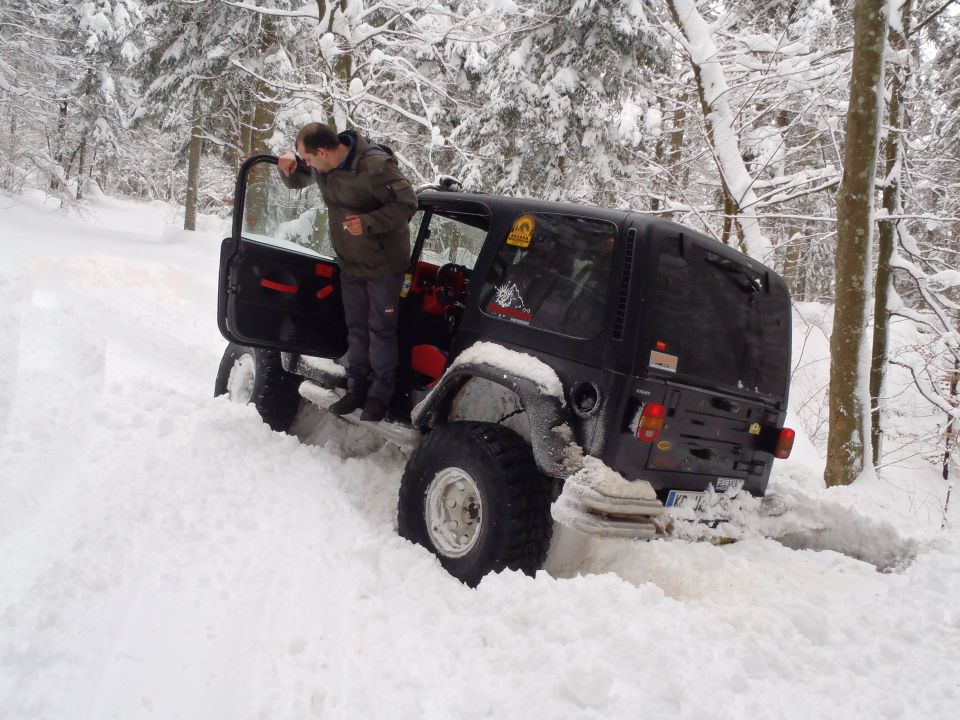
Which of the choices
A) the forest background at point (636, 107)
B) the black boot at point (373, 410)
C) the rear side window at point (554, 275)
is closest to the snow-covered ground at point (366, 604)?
the black boot at point (373, 410)

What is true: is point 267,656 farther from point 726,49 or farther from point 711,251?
point 726,49

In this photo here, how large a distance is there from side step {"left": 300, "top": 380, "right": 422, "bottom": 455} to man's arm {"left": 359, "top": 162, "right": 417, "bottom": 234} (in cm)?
122

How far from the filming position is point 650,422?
303 cm

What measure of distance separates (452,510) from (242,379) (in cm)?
275

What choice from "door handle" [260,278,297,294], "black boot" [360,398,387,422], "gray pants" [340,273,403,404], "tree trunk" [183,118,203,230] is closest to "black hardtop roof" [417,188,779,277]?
"gray pants" [340,273,403,404]

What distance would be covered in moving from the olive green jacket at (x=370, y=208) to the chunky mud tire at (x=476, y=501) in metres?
1.21

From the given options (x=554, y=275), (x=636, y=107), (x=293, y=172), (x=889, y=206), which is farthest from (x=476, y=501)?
(x=636, y=107)

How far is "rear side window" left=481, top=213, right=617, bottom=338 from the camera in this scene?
3211 millimetres

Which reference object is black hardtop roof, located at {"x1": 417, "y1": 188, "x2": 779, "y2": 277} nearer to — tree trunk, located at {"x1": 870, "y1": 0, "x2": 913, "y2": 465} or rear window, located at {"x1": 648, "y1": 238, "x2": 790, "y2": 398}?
rear window, located at {"x1": 648, "y1": 238, "x2": 790, "y2": 398}

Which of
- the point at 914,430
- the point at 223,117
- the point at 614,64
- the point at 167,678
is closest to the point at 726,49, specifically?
the point at 614,64

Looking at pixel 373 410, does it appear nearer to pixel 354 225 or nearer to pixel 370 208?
pixel 354 225

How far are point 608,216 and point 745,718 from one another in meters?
2.21

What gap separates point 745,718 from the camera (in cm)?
210

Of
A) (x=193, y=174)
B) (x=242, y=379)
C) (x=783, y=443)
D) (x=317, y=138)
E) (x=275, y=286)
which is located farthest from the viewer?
(x=193, y=174)
